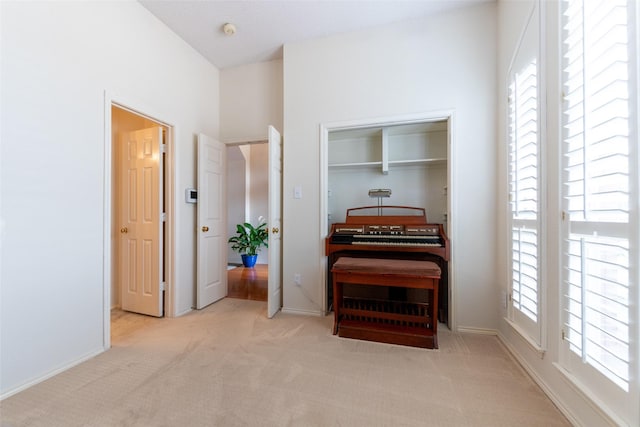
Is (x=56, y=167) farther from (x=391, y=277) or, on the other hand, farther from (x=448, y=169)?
(x=448, y=169)

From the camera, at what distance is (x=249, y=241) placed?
17.2 ft

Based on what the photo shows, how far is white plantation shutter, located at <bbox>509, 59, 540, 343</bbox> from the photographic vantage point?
5.20 feet

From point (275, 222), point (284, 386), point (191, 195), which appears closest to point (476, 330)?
point (284, 386)

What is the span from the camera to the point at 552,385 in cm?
141

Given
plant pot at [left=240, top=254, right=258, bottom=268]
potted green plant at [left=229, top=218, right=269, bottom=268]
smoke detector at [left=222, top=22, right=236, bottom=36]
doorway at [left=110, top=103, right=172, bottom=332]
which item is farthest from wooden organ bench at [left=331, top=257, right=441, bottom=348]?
plant pot at [left=240, top=254, right=258, bottom=268]

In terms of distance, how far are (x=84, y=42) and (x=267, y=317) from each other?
280cm

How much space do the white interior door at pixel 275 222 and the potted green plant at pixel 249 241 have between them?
2.50m

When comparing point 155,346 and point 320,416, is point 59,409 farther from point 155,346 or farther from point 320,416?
point 320,416

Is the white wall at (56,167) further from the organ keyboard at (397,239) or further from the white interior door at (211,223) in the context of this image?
the organ keyboard at (397,239)

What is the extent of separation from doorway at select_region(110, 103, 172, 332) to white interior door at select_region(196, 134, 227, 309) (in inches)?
13.4

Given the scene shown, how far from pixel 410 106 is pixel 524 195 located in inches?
51.0

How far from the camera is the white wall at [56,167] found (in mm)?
1495

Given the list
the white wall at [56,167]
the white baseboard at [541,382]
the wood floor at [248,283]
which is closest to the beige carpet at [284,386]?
the white baseboard at [541,382]

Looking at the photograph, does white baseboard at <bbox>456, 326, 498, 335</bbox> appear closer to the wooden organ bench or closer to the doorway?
the wooden organ bench
